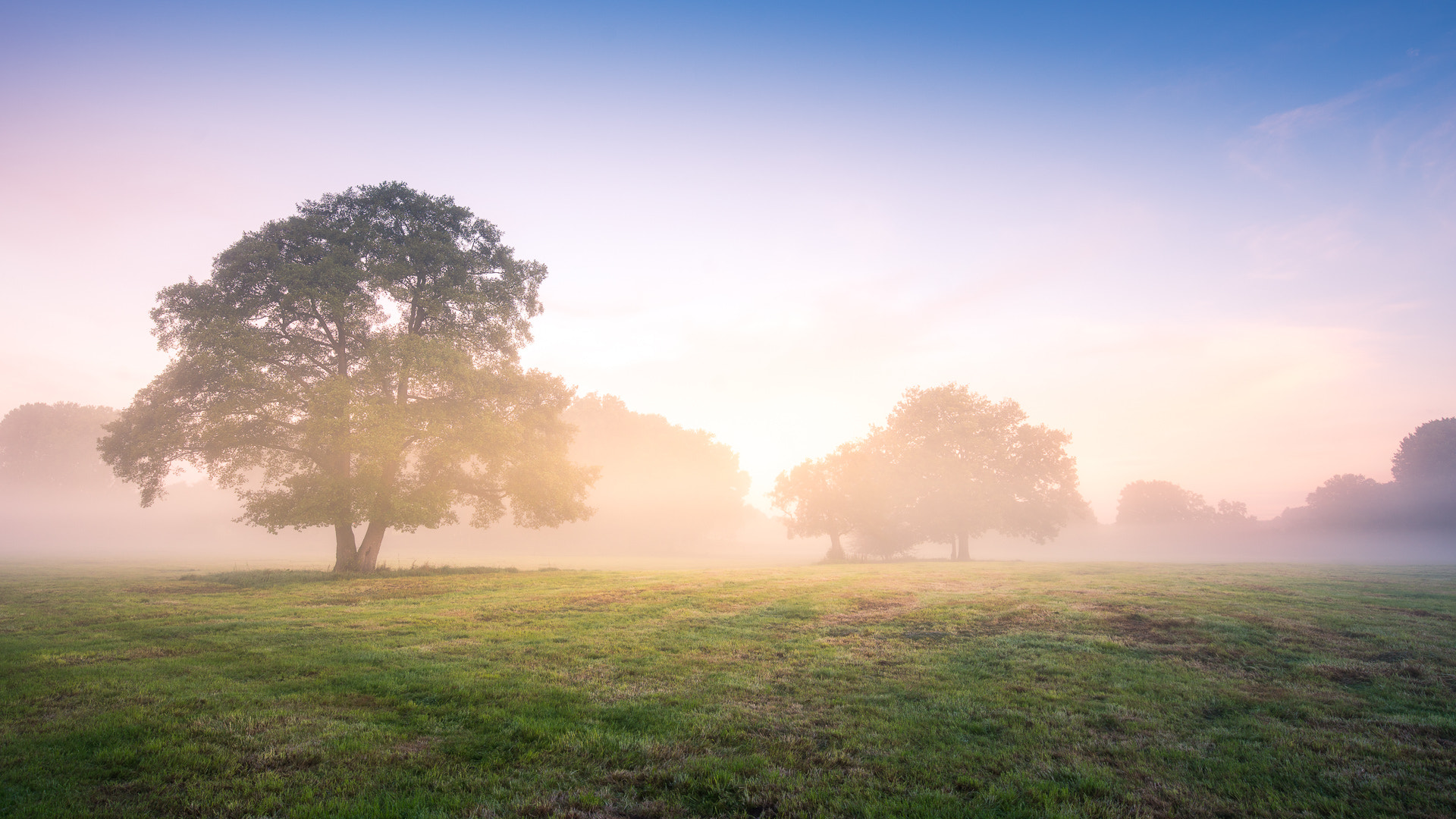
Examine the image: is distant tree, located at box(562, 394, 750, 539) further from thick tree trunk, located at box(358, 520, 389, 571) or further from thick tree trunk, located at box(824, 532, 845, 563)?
thick tree trunk, located at box(358, 520, 389, 571)

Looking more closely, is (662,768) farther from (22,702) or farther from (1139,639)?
(1139,639)

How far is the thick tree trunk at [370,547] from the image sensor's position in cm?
2569

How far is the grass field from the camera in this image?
5.46 meters

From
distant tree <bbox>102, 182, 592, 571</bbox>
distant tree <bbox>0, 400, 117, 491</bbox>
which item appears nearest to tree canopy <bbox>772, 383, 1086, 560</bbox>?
distant tree <bbox>102, 182, 592, 571</bbox>

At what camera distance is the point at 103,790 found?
17.4ft

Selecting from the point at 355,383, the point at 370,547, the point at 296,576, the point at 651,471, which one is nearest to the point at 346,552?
the point at 370,547

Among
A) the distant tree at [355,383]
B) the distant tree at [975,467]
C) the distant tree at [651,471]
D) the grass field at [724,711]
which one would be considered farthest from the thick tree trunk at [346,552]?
the distant tree at [651,471]

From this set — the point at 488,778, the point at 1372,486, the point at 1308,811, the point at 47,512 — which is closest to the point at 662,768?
the point at 488,778

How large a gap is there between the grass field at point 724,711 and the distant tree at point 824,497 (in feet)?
125

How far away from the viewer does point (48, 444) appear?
270 ft

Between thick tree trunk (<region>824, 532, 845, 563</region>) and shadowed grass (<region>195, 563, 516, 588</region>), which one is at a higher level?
shadowed grass (<region>195, 563, 516, 588</region>)

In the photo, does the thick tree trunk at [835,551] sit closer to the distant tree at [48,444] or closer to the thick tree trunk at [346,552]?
the thick tree trunk at [346,552]

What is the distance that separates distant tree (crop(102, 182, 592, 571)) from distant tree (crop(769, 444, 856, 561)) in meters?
31.1

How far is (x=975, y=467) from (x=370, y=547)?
166 ft
